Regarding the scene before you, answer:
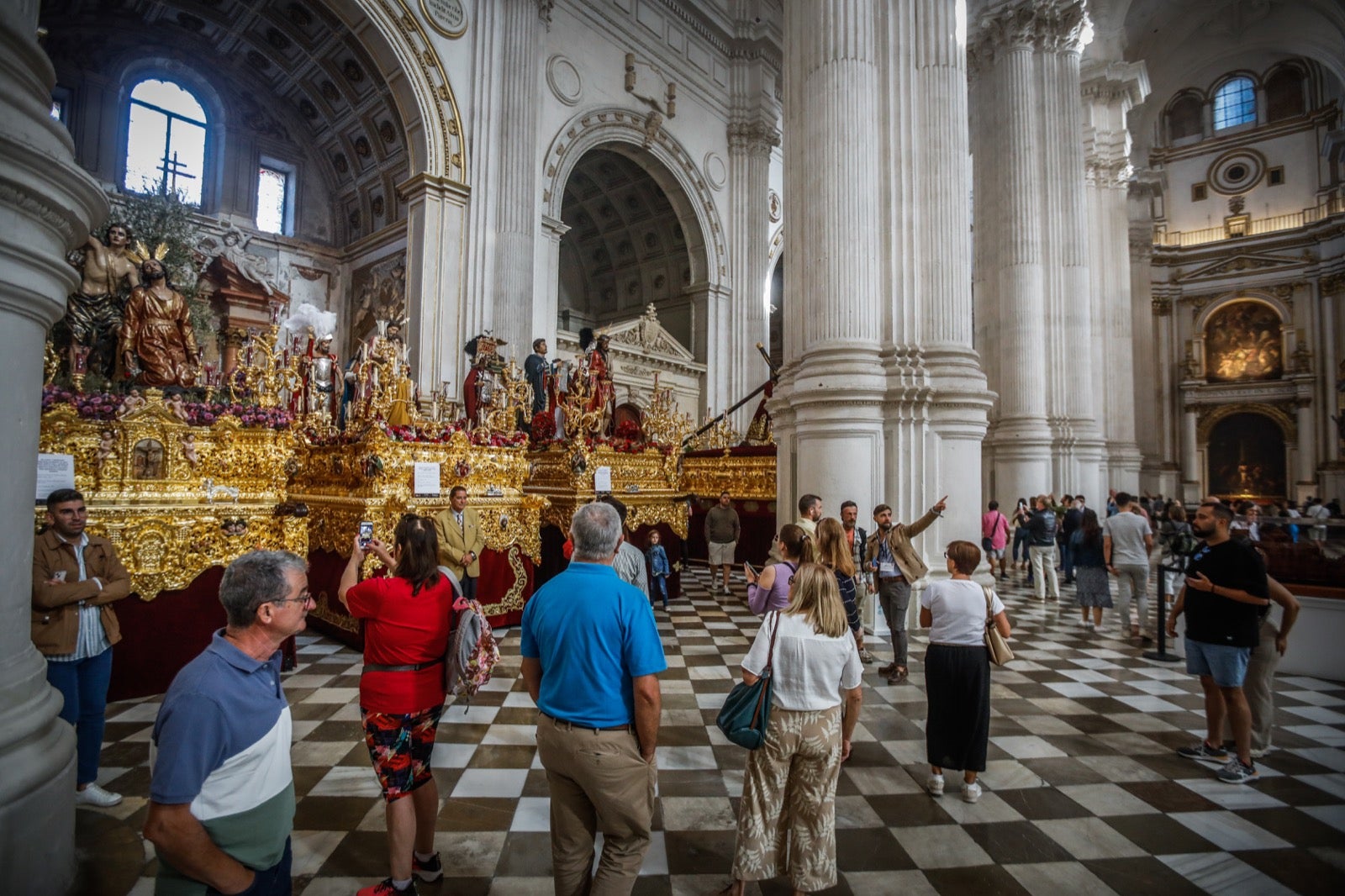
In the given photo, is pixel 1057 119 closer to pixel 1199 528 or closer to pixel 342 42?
pixel 1199 528

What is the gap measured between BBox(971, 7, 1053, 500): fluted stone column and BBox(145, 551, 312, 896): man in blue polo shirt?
13873 millimetres

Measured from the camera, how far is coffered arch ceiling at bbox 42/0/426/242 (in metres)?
13.4

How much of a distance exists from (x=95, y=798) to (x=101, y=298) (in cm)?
743

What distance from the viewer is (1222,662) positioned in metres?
4.04

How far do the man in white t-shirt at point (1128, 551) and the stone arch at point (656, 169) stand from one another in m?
13.7

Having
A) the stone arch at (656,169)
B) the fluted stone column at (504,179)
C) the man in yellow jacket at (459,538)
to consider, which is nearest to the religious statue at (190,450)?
the man in yellow jacket at (459,538)

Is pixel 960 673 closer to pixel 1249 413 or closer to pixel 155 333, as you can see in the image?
pixel 155 333

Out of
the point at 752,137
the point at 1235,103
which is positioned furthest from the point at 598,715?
the point at 1235,103

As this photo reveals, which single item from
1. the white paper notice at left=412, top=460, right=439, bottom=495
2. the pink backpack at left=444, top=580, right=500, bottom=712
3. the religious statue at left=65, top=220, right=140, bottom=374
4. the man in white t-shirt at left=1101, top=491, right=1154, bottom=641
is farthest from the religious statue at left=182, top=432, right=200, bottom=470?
the man in white t-shirt at left=1101, top=491, right=1154, bottom=641

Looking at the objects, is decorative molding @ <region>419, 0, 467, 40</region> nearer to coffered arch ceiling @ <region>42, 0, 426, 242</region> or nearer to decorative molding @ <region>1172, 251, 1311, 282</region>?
coffered arch ceiling @ <region>42, 0, 426, 242</region>

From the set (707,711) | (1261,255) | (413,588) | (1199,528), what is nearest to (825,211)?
(1199,528)

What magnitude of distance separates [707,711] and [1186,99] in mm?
37932

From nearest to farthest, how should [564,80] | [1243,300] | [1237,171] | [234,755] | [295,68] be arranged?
[234,755] < [295,68] < [564,80] < [1243,300] < [1237,171]

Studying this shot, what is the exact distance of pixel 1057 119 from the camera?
47.9 ft
